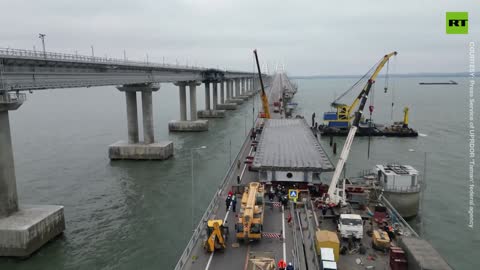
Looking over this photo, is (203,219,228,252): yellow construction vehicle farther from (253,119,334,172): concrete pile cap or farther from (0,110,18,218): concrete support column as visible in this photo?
(0,110,18,218): concrete support column

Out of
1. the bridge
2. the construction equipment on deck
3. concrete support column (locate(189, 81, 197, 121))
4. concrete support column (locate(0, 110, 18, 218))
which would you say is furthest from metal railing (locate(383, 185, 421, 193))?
concrete support column (locate(189, 81, 197, 121))

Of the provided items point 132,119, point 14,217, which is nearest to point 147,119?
point 132,119

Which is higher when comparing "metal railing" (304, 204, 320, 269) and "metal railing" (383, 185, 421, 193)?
"metal railing" (304, 204, 320, 269)

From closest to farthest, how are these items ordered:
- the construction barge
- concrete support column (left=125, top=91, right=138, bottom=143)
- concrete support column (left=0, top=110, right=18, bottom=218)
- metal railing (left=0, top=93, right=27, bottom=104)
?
1. the construction barge
2. metal railing (left=0, top=93, right=27, bottom=104)
3. concrete support column (left=0, top=110, right=18, bottom=218)
4. concrete support column (left=125, top=91, right=138, bottom=143)

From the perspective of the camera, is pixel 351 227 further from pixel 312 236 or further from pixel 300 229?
pixel 300 229

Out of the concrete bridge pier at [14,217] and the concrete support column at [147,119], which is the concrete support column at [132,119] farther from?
the concrete bridge pier at [14,217]

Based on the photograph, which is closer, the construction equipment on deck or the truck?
the construction equipment on deck

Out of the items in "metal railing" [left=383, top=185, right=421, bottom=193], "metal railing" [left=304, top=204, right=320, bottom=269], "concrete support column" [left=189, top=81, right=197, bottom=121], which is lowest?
"metal railing" [left=383, top=185, right=421, bottom=193]

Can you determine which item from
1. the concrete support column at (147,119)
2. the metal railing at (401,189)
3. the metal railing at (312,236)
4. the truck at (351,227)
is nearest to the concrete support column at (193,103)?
the concrete support column at (147,119)
